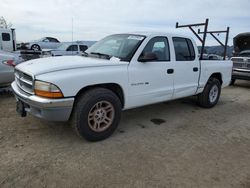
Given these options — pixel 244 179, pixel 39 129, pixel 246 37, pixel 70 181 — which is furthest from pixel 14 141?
pixel 246 37

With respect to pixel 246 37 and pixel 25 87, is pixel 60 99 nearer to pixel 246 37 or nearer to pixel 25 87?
pixel 25 87

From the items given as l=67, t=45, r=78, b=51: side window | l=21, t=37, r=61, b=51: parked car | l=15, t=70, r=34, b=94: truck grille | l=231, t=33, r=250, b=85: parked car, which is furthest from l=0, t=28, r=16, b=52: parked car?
l=15, t=70, r=34, b=94: truck grille

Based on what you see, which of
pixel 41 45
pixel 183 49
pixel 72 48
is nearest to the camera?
pixel 183 49

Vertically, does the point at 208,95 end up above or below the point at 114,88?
below

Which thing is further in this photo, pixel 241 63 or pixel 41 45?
pixel 41 45

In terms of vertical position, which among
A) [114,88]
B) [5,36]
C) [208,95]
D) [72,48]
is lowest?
[208,95]

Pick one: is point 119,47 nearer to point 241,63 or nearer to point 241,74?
point 241,74

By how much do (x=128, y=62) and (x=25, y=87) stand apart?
1683 millimetres

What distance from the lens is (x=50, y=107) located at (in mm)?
3258

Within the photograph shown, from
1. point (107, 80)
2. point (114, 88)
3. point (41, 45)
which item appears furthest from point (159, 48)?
point (41, 45)

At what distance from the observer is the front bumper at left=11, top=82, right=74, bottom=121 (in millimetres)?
3244

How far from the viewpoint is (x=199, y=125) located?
15.8ft

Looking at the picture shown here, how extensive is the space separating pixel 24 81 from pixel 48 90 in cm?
73

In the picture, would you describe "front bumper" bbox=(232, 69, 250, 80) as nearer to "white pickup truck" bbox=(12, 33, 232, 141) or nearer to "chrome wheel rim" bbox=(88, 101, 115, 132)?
"white pickup truck" bbox=(12, 33, 232, 141)
